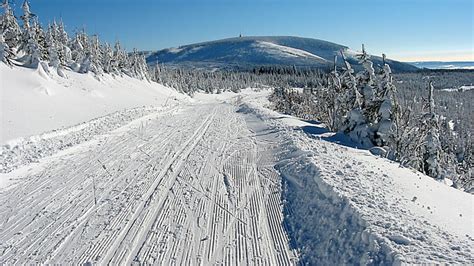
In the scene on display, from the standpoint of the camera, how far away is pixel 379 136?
21625mm

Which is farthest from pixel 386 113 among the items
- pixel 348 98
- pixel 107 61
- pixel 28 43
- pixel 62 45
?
pixel 107 61

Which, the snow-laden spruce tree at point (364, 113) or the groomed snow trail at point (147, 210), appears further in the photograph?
the snow-laden spruce tree at point (364, 113)

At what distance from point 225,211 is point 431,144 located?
18249mm

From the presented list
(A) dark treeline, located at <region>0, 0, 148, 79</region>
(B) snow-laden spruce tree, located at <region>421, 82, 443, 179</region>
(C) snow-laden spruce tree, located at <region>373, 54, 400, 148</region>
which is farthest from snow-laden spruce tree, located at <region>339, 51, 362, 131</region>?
(A) dark treeline, located at <region>0, 0, 148, 79</region>

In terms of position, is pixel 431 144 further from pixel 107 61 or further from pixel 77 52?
pixel 107 61

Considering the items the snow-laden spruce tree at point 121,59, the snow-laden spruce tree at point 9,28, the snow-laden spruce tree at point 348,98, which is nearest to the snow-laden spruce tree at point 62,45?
the snow-laden spruce tree at point 9,28

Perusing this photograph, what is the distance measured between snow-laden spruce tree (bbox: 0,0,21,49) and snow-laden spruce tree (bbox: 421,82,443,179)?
42.6 metres

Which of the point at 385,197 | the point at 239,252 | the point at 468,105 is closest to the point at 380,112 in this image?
the point at 385,197

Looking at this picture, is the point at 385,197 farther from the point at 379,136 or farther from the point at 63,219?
the point at 379,136

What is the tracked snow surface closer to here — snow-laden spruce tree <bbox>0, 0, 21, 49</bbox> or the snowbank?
the snowbank

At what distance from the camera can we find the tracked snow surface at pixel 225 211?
6398 millimetres

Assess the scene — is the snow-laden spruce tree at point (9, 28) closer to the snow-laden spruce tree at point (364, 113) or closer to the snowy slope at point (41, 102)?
the snowy slope at point (41, 102)

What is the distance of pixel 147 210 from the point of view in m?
8.78

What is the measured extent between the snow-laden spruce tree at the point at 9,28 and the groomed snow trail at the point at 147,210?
34232 mm
